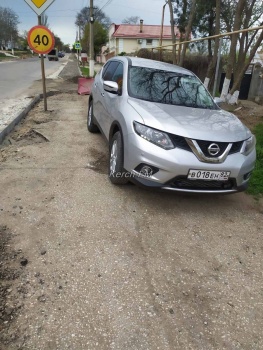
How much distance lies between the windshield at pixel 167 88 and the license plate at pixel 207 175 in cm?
130

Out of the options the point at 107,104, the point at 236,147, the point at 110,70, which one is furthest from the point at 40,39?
the point at 236,147

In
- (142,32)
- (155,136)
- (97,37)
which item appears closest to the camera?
(155,136)

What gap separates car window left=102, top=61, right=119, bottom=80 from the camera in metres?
5.12

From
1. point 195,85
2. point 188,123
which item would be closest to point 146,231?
point 188,123

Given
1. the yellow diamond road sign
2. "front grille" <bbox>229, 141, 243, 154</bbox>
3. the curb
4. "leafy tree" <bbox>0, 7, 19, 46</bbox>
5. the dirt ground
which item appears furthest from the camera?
"leafy tree" <bbox>0, 7, 19, 46</bbox>

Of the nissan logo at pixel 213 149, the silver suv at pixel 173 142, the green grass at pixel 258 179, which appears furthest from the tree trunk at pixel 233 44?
the nissan logo at pixel 213 149

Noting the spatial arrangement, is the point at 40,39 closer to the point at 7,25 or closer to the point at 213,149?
the point at 213,149

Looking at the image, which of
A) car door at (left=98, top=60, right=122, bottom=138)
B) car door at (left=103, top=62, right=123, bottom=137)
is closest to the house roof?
car door at (left=98, top=60, right=122, bottom=138)

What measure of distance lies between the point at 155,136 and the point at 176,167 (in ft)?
1.37

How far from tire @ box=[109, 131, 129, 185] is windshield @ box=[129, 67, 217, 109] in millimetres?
706

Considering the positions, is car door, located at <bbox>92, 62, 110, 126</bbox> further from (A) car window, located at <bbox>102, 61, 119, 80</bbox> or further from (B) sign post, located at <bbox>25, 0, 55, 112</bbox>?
(B) sign post, located at <bbox>25, 0, 55, 112</bbox>

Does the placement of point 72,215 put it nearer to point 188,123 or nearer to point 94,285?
point 94,285

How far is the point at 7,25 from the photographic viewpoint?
74.6m

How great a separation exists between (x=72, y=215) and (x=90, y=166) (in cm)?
151
